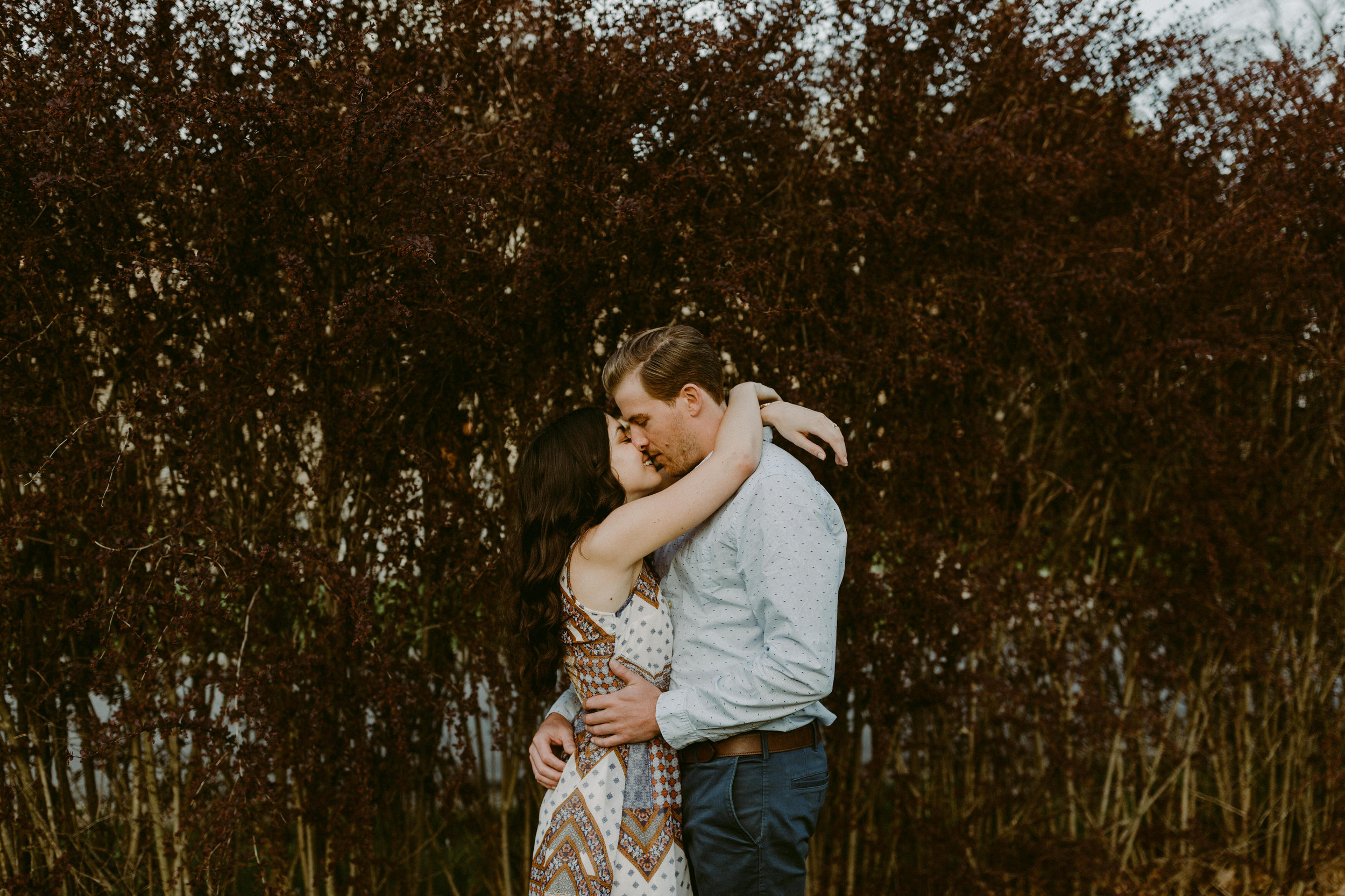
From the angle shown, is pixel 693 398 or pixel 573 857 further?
pixel 693 398

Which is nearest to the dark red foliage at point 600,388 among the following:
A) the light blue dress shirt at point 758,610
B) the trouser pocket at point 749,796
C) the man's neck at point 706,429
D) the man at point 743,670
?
the man's neck at point 706,429

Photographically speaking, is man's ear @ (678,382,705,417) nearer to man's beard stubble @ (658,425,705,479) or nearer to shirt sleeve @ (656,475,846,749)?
man's beard stubble @ (658,425,705,479)

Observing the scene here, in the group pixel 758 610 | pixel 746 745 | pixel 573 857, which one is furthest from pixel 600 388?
pixel 573 857

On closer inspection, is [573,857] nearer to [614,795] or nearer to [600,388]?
[614,795]

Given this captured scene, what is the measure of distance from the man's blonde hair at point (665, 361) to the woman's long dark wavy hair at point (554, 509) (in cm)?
15

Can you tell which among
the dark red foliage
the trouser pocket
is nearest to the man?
the trouser pocket

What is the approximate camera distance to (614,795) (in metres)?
1.87

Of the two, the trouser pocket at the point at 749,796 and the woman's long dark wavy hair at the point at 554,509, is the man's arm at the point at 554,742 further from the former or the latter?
the trouser pocket at the point at 749,796

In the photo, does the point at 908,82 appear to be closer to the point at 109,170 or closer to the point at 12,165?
the point at 109,170

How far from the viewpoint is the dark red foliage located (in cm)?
246

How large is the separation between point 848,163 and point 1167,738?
8.05ft

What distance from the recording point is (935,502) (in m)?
3.08

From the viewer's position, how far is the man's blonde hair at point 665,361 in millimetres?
1985

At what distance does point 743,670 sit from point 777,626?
11 centimetres
